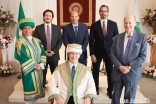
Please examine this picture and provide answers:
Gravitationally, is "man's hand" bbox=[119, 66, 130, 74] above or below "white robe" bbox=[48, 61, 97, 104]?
above

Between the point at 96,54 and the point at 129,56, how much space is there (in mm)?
890

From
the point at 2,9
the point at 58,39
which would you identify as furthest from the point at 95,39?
the point at 2,9

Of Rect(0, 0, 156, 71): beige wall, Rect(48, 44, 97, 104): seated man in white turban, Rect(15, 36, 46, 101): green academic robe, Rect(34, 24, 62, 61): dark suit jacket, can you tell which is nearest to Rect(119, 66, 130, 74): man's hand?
Rect(48, 44, 97, 104): seated man in white turban

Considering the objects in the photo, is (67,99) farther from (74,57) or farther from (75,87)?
(74,57)

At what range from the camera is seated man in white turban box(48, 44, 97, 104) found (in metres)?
2.30

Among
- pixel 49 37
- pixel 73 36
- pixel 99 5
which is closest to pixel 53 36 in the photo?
pixel 49 37

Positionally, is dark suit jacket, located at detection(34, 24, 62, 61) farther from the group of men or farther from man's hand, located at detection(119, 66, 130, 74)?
man's hand, located at detection(119, 66, 130, 74)

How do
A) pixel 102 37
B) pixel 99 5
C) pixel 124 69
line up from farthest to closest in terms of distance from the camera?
pixel 99 5, pixel 102 37, pixel 124 69

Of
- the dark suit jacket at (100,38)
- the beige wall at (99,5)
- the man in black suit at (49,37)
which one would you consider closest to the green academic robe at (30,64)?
the man in black suit at (49,37)

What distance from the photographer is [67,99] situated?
232 cm

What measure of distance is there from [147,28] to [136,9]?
63 centimetres

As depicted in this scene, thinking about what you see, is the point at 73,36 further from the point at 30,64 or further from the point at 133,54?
the point at 133,54

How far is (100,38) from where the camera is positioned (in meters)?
3.27

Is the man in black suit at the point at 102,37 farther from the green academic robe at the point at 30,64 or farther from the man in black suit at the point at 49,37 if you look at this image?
the green academic robe at the point at 30,64
